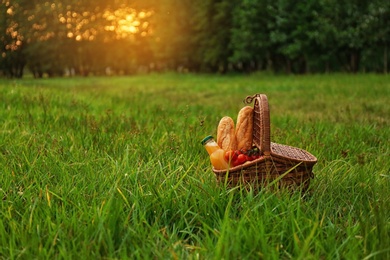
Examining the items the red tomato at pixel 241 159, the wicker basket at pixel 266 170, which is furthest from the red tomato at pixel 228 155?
the wicker basket at pixel 266 170

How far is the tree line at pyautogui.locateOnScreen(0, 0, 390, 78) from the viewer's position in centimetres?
2720

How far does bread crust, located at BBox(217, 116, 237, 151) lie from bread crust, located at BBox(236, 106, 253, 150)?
40 mm

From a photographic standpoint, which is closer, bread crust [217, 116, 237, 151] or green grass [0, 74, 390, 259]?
green grass [0, 74, 390, 259]

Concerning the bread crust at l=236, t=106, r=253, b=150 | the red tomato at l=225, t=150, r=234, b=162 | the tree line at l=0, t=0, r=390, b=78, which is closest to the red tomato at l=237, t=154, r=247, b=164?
the red tomato at l=225, t=150, r=234, b=162

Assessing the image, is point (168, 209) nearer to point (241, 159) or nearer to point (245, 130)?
point (241, 159)

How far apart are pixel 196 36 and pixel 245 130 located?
38.6 meters

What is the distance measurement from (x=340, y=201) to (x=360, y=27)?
25.1 meters

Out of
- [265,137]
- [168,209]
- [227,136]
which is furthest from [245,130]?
[168,209]

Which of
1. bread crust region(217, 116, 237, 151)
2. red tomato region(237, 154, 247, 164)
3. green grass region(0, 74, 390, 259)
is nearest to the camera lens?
green grass region(0, 74, 390, 259)

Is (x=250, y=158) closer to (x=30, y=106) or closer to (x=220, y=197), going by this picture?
(x=220, y=197)

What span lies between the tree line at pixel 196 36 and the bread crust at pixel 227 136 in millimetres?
23704

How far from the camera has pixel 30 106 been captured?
7.77m

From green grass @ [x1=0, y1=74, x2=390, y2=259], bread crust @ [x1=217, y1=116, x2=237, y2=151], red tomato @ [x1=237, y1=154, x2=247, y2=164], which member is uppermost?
bread crust @ [x1=217, y1=116, x2=237, y2=151]

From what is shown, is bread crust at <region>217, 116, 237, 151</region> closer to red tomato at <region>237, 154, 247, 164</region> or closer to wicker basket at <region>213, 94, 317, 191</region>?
red tomato at <region>237, 154, 247, 164</region>
